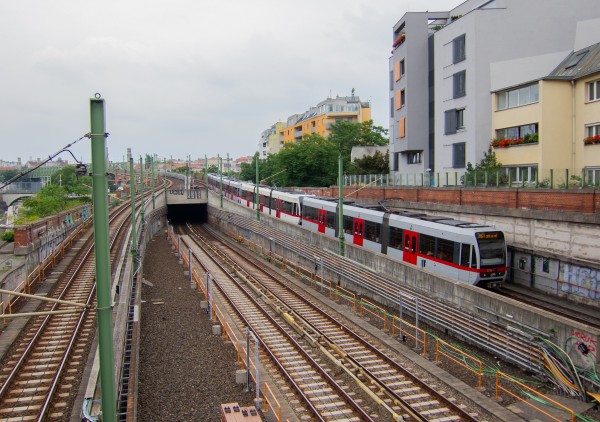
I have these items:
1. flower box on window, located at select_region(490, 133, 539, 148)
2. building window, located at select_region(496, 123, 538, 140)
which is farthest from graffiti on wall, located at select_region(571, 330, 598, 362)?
building window, located at select_region(496, 123, 538, 140)

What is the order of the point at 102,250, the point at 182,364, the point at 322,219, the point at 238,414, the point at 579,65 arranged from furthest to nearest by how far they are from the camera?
the point at 322,219
the point at 579,65
the point at 182,364
the point at 238,414
the point at 102,250

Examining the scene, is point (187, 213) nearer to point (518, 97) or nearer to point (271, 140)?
point (518, 97)

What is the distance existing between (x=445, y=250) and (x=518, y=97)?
14180 millimetres

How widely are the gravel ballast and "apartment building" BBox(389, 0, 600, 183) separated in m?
21.3

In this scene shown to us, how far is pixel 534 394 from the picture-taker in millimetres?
12438

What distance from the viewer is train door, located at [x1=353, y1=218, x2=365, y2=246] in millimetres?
27297

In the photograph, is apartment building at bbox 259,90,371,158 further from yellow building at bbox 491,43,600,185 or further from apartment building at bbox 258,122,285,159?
yellow building at bbox 491,43,600,185

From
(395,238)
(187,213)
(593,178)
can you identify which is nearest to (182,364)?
(395,238)

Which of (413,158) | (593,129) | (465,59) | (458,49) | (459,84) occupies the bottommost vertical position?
(413,158)

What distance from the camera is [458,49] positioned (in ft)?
114

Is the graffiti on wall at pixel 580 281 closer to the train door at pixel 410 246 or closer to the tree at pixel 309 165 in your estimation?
the train door at pixel 410 246

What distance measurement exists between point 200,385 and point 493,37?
29.1m

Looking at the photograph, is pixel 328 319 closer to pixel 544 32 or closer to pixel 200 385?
pixel 200 385

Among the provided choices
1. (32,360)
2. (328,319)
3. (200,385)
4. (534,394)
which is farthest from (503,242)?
(32,360)
